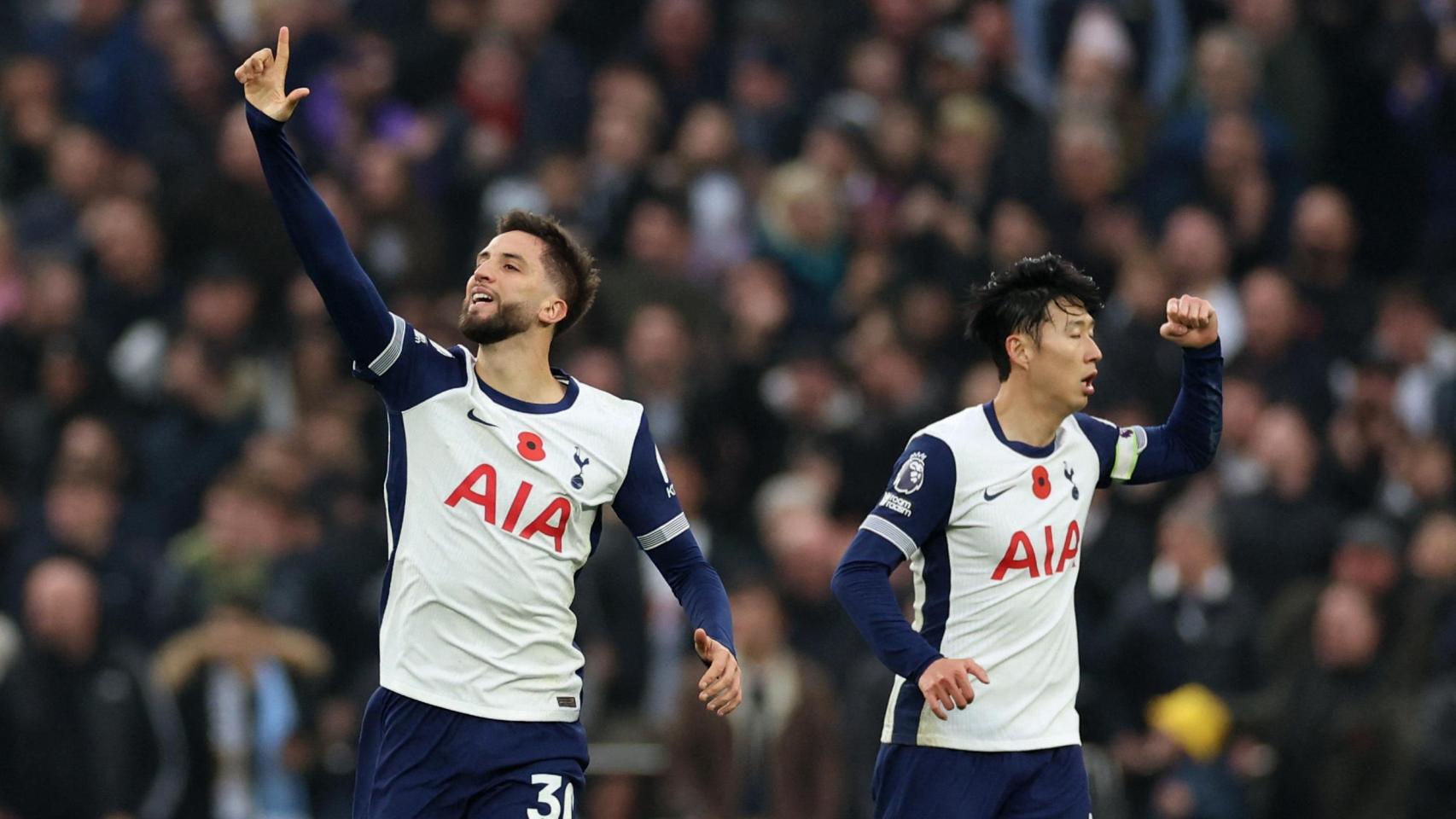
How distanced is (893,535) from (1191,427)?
129 cm

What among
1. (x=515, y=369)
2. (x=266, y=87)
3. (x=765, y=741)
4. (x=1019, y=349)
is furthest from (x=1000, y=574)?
(x=765, y=741)

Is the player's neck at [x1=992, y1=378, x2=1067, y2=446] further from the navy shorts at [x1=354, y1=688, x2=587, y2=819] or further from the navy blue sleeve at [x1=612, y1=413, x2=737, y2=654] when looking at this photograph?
the navy shorts at [x1=354, y1=688, x2=587, y2=819]

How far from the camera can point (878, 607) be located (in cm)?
809

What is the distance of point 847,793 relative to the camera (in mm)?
13164

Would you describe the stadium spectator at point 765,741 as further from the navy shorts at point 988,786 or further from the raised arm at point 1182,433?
the navy shorts at point 988,786

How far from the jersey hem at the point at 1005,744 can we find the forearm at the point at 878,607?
1.07 ft

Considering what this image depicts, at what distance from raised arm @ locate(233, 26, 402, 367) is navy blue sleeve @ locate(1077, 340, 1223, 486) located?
2679 mm

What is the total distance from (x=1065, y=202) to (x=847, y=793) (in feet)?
14.8

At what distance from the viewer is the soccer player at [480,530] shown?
762 centimetres

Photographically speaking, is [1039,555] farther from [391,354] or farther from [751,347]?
[751,347]

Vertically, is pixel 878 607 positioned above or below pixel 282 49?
below

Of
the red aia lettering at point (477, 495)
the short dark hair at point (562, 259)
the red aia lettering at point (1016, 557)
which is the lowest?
the red aia lettering at point (1016, 557)

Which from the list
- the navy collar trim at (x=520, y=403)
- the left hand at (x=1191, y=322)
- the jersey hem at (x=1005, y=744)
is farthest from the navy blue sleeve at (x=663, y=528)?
the left hand at (x=1191, y=322)

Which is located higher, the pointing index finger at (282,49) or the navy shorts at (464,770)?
the pointing index finger at (282,49)
